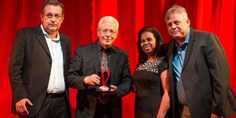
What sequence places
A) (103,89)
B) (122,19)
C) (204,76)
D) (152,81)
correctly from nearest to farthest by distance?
(204,76), (103,89), (152,81), (122,19)

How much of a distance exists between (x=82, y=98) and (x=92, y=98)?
87 millimetres

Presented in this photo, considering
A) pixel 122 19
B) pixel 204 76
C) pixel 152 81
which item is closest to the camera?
pixel 204 76

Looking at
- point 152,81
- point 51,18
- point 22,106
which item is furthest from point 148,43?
point 22,106

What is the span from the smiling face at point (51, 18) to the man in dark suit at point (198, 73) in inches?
32.1

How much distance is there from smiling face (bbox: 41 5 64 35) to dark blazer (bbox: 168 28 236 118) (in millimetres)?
973

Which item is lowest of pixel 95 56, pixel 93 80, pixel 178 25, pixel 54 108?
pixel 54 108

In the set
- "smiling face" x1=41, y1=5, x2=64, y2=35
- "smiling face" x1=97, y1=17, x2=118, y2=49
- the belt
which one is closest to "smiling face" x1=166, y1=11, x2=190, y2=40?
"smiling face" x1=97, y1=17, x2=118, y2=49

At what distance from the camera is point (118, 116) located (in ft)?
7.85

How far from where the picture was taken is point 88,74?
7.73ft

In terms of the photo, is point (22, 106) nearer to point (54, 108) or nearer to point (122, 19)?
point (54, 108)

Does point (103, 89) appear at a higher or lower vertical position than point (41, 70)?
lower

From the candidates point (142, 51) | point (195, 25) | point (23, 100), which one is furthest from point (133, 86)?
point (195, 25)

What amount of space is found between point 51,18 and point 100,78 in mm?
580

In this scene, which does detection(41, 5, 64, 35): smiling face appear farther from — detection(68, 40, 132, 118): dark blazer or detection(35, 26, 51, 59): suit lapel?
detection(68, 40, 132, 118): dark blazer
